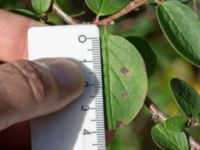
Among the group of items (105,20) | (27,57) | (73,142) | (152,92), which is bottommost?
(152,92)

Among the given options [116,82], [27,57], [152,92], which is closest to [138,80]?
[116,82]

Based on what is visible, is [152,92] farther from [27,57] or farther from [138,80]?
[138,80]

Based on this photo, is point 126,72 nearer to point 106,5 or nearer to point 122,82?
point 122,82

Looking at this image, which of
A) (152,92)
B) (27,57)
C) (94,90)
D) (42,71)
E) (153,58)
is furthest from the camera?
(152,92)

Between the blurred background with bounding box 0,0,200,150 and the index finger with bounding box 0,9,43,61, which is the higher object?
the index finger with bounding box 0,9,43,61

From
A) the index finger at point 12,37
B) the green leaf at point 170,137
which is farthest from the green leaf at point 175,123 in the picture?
the index finger at point 12,37

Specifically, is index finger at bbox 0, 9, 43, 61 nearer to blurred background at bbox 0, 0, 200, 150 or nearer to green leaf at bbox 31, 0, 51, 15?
green leaf at bbox 31, 0, 51, 15

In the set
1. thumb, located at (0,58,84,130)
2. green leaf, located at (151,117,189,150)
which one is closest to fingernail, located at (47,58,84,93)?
thumb, located at (0,58,84,130)
